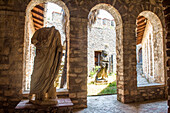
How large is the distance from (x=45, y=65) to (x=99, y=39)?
1116 cm

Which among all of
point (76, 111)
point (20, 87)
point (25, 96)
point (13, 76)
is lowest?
point (76, 111)

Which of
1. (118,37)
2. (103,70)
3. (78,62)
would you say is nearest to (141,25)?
(118,37)

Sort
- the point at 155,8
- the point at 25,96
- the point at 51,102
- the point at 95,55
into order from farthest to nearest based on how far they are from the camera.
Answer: the point at 95,55 < the point at 155,8 < the point at 25,96 < the point at 51,102

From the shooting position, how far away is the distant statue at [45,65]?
3.02m

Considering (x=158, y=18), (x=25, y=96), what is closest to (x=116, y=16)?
(x=158, y=18)

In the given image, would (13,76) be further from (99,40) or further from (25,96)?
(99,40)

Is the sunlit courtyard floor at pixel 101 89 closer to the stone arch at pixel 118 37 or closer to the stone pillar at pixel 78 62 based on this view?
the stone arch at pixel 118 37

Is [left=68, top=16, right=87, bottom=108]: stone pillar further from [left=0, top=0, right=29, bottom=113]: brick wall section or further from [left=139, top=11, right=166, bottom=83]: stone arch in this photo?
[left=139, top=11, right=166, bottom=83]: stone arch

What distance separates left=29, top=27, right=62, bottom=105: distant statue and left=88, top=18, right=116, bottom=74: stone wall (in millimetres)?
9594

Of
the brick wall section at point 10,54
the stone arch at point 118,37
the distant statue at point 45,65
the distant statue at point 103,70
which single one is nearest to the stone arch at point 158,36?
the stone arch at point 118,37

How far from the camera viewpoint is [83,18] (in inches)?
176

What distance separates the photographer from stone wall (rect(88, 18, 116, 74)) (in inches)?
515

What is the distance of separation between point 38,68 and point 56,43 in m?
0.74

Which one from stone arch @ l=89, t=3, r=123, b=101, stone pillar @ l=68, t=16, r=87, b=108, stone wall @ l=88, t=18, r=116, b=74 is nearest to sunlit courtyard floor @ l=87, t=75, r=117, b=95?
stone arch @ l=89, t=3, r=123, b=101
